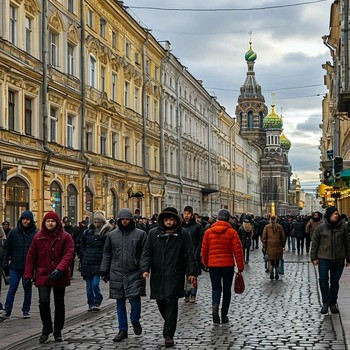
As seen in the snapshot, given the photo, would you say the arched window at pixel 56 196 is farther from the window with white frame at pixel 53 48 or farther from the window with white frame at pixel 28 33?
the window with white frame at pixel 28 33

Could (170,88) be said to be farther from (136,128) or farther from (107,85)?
(107,85)

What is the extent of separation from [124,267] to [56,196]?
1963cm

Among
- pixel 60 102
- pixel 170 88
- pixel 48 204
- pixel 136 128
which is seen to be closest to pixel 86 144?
pixel 60 102

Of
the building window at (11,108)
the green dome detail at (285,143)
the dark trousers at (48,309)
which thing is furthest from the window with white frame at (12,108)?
the green dome detail at (285,143)

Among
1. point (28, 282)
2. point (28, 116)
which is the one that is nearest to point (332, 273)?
point (28, 282)

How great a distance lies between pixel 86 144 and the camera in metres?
32.8

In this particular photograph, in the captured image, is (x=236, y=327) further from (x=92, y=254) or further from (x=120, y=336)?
(x=92, y=254)

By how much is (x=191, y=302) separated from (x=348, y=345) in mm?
5557

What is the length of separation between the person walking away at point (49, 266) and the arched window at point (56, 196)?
61.4 ft

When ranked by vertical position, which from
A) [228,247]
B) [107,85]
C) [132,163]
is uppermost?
[107,85]

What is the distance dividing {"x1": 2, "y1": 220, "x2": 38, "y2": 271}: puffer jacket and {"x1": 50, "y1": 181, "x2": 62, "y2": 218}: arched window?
53.2ft

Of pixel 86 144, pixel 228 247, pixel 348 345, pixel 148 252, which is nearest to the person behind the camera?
→ pixel 348 345

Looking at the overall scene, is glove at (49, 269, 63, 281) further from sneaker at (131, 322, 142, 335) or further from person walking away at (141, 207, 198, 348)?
sneaker at (131, 322, 142, 335)

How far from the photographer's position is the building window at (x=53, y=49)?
28.6 m
